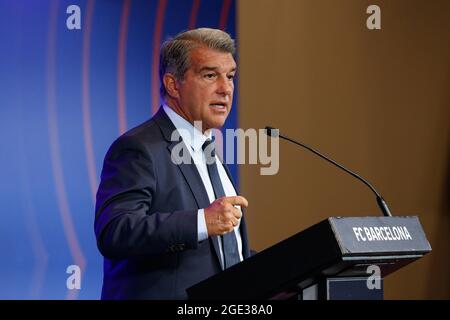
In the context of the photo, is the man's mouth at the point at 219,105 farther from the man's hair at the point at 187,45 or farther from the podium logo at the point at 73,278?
the podium logo at the point at 73,278

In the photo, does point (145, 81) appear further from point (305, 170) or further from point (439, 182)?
point (439, 182)

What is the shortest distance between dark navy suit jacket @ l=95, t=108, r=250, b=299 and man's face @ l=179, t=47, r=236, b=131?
164 mm

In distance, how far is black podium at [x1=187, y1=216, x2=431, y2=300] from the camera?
1969 millimetres

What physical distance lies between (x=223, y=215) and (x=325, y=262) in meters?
0.46

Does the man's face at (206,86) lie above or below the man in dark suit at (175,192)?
above

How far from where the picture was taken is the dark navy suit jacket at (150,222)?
2.43 m

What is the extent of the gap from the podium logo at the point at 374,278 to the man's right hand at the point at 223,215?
381mm

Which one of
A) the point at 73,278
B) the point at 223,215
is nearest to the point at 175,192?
the point at 223,215

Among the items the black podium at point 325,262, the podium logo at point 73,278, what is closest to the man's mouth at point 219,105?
the black podium at point 325,262

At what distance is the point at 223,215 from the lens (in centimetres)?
233

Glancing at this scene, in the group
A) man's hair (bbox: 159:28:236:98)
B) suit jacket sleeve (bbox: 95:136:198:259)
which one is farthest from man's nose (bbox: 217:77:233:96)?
suit jacket sleeve (bbox: 95:136:198:259)

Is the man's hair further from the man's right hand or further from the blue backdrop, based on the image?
the blue backdrop

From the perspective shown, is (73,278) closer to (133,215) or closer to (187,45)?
(187,45)
